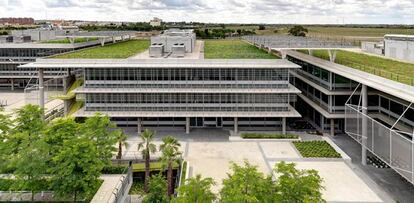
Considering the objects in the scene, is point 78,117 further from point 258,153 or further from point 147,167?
point 258,153

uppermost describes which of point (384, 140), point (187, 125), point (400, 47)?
point (400, 47)

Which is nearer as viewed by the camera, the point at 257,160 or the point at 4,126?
the point at 4,126

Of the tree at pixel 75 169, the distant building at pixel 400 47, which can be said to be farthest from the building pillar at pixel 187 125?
the distant building at pixel 400 47

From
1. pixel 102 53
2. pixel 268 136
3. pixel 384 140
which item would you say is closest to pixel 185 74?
pixel 268 136

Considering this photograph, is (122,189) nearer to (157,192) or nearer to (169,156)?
(157,192)

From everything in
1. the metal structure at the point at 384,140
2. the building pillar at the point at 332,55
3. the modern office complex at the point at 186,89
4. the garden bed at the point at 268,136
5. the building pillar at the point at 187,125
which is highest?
the building pillar at the point at 332,55

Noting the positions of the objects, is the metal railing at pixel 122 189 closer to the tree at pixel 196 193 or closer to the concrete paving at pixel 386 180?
the tree at pixel 196 193

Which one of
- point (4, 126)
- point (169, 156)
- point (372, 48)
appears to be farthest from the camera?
point (372, 48)

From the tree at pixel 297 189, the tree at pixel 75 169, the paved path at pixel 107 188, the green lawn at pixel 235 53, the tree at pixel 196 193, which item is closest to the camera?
the tree at pixel 297 189
